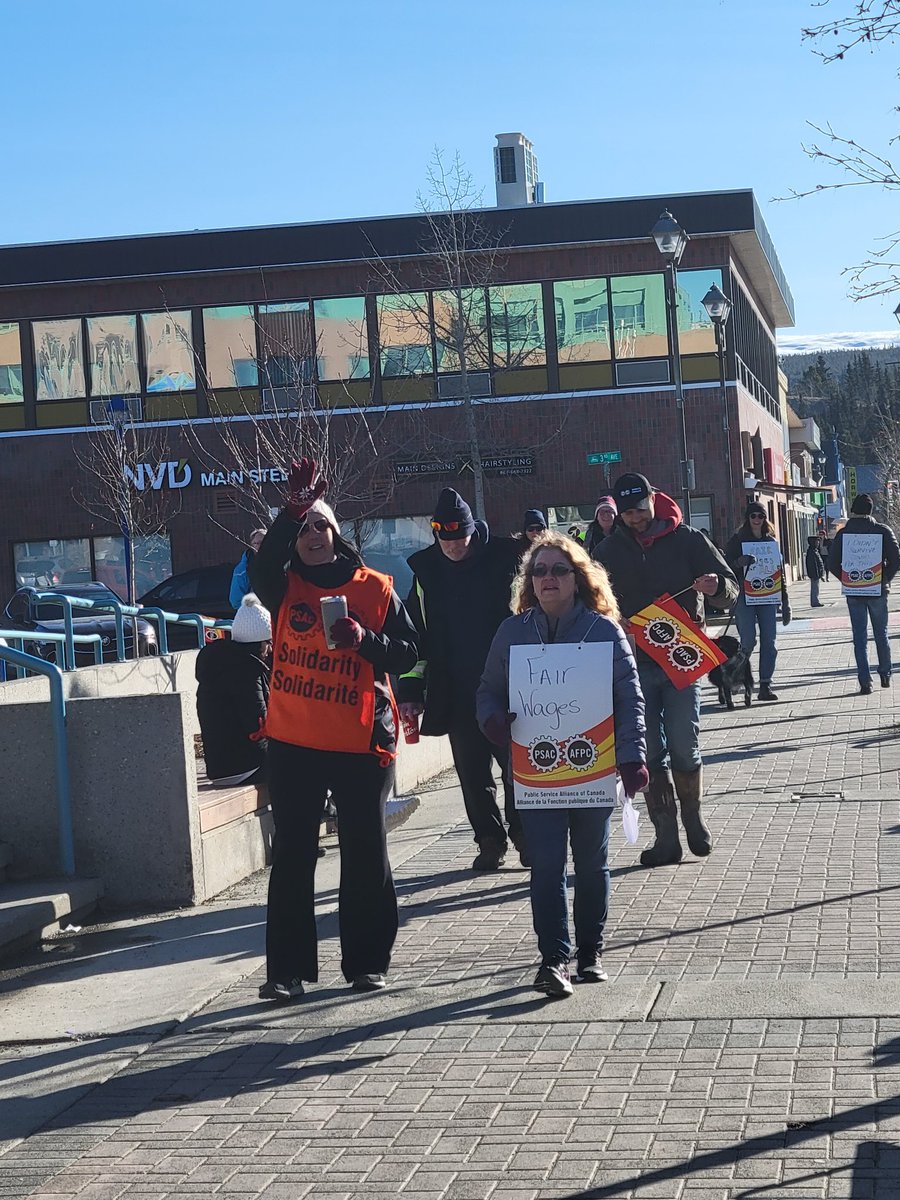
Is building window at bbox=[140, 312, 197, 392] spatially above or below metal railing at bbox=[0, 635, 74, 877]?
above

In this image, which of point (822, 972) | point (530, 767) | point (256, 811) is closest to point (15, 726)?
point (256, 811)

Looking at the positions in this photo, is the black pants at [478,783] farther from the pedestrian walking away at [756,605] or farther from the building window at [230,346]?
the building window at [230,346]

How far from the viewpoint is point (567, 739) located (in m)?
6.29

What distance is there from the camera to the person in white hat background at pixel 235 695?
29.7 feet

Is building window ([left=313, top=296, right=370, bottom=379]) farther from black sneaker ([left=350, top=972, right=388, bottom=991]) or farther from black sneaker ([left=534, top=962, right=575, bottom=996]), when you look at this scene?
black sneaker ([left=534, top=962, right=575, bottom=996])

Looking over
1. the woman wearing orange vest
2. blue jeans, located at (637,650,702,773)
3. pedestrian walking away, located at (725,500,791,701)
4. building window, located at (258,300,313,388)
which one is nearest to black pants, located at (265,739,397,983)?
the woman wearing orange vest

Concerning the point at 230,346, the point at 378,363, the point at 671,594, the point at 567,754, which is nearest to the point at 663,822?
the point at 671,594

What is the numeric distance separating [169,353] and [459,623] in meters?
32.5

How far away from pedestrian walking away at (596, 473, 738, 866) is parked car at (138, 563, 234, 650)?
64.3ft

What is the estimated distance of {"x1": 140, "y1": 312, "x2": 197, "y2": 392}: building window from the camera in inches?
1560

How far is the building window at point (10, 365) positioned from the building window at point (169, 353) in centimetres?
325

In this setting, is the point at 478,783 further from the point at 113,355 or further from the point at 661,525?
the point at 113,355

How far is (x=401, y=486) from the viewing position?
129 ft

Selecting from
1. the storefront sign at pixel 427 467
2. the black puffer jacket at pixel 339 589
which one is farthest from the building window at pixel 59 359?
the black puffer jacket at pixel 339 589
